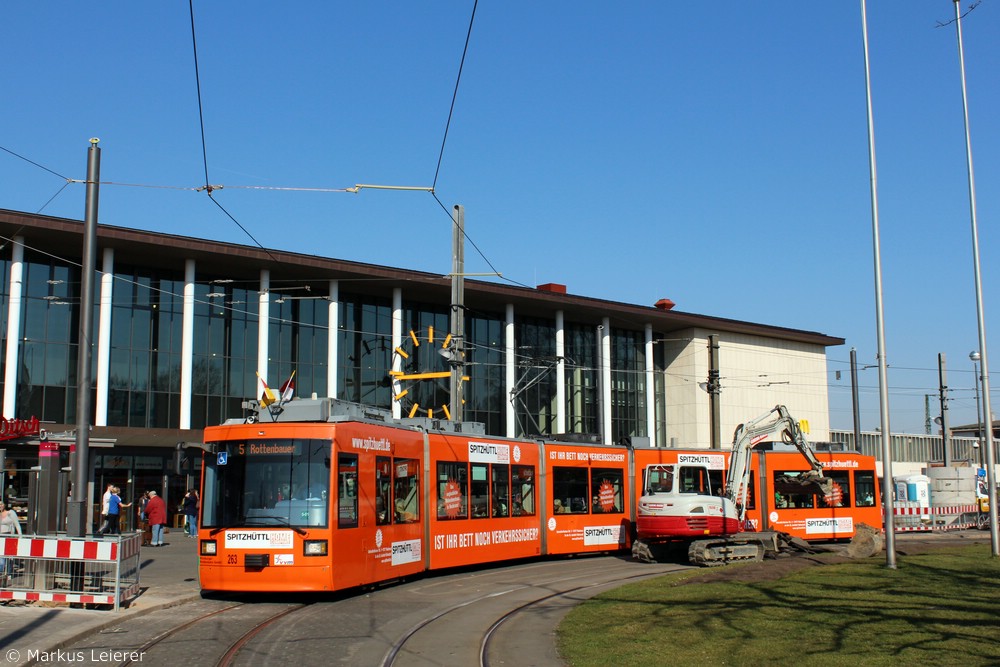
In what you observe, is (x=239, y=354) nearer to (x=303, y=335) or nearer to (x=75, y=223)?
(x=303, y=335)

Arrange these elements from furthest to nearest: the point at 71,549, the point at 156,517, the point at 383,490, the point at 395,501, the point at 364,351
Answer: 1. the point at 364,351
2. the point at 156,517
3. the point at 395,501
4. the point at 383,490
5. the point at 71,549

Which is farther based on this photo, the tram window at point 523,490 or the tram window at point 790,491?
the tram window at point 790,491

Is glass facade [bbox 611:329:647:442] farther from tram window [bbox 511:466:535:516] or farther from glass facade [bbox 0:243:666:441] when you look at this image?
tram window [bbox 511:466:535:516]

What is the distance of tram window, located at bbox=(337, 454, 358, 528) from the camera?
16.0 metres

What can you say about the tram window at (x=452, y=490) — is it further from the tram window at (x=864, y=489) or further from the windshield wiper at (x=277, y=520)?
the tram window at (x=864, y=489)

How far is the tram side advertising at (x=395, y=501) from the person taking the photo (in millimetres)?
15594

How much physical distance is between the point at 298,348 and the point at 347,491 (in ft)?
91.9

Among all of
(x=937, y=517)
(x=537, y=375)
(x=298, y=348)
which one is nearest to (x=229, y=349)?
(x=298, y=348)

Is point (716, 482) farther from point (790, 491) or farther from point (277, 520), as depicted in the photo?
point (277, 520)

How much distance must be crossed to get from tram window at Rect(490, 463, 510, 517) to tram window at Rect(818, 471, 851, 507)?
479 inches

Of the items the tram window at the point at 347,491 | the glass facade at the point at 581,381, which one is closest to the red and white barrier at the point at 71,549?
the tram window at the point at 347,491

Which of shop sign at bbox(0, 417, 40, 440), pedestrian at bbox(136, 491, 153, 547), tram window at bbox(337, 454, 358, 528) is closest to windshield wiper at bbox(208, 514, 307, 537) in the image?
tram window at bbox(337, 454, 358, 528)

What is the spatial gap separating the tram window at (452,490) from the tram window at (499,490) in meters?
1.11

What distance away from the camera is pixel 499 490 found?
75.3ft
